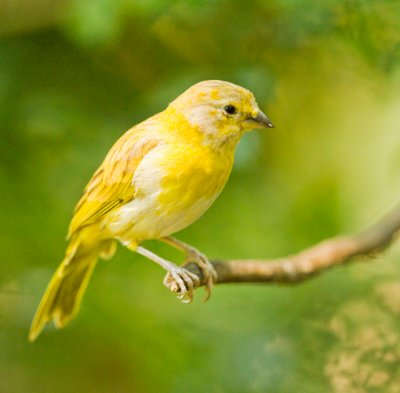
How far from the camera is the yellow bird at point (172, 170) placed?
4.77 ft

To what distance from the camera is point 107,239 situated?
201cm

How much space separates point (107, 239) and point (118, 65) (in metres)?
1.04

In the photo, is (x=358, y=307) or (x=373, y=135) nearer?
(x=358, y=307)

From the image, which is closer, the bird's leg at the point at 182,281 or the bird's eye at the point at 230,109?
the bird's eye at the point at 230,109

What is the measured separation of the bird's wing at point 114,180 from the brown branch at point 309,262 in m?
0.24

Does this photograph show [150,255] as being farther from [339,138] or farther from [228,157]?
[339,138]

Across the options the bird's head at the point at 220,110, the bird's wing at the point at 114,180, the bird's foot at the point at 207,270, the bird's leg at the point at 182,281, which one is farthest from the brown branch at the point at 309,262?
the bird's head at the point at 220,110

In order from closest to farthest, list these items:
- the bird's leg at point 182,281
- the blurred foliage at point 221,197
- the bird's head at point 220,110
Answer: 1. the bird's head at point 220,110
2. the bird's leg at point 182,281
3. the blurred foliage at point 221,197

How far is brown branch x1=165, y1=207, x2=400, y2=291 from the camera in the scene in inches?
74.4

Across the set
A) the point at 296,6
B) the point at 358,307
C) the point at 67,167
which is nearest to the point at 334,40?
the point at 296,6

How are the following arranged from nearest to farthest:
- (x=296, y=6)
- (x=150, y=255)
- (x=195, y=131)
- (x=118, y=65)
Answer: (x=195, y=131)
(x=150, y=255)
(x=296, y=6)
(x=118, y=65)

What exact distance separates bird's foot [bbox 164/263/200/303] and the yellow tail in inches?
15.2

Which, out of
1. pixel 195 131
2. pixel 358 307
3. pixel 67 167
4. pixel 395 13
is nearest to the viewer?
pixel 195 131

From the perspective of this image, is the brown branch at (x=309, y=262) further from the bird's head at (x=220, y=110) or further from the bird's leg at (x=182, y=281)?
the bird's head at (x=220, y=110)
